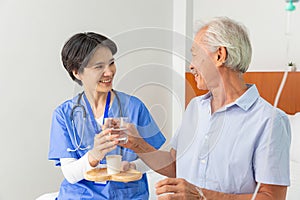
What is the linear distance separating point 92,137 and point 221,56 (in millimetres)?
400

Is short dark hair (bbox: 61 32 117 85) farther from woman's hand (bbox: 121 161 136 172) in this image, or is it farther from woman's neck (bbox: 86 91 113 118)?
woman's hand (bbox: 121 161 136 172)

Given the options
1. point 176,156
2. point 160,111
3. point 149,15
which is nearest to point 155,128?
point 160,111

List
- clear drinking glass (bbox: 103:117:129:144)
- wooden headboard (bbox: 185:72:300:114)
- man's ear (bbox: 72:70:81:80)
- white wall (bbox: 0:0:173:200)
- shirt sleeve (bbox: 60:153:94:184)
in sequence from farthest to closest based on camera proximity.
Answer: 1. white wall (bbox: 0:0:173:200)
2. wooden headboard (bbox: 185:72:300:114)
3. shirt sleeve (bbox: 60:153:94:184)
4. man's ear (bbox: 72:70:81:80)
5. clear drinking glass (bbox: 103:117:129:144)

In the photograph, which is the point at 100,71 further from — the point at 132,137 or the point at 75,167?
the point at 75,167

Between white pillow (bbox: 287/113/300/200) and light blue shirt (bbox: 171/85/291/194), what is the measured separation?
65 cm

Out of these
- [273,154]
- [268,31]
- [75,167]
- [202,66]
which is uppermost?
[268,31]

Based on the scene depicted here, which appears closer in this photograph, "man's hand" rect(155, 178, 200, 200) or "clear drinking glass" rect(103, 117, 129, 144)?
"man's hand" rect(155, 178, 200, 200)

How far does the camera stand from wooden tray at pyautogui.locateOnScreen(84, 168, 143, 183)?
1164mm

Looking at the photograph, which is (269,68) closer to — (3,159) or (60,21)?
(60,21)

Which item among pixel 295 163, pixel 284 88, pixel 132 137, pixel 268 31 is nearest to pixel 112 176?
pixel 132 137

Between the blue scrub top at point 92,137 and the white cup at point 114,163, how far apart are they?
0.04ft

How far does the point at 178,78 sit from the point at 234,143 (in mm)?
270

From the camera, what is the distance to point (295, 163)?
1982 mm

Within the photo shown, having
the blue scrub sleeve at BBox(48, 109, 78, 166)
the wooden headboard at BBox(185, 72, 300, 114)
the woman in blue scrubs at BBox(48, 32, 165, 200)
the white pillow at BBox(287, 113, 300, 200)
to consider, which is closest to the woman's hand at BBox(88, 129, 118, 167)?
the woman in blue scrubs at BBox(48, 32, 165, 200)
